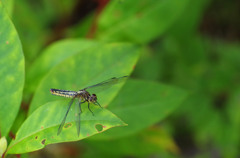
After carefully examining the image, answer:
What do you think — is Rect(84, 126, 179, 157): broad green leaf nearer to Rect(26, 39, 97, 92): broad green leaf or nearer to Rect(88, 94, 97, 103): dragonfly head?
Rect(26, 39, 97, 92): broad green leaf

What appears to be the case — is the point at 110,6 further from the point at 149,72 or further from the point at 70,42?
the point at 149,72

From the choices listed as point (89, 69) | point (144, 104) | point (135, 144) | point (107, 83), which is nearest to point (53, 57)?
point (89, 69)

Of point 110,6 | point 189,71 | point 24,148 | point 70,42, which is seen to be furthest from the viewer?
point 189,71

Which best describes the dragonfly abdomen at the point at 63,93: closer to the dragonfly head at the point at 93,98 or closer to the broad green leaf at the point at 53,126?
the dragonfly head at the point at 93,98

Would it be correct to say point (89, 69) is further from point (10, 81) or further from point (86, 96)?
point (10, 81)

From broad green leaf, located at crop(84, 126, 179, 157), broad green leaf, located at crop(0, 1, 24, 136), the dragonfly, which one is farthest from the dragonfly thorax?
broad green leaf, located at crop(84, 126, 179, 157)

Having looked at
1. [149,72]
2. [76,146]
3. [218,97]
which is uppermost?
[149,72]

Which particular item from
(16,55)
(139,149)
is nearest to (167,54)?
(139,149)
